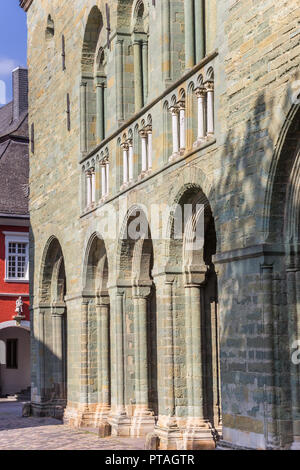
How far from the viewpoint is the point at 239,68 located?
10.9 metres

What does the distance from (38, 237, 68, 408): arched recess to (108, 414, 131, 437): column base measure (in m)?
5.45

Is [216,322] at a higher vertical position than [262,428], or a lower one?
higher

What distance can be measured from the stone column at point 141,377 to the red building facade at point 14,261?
1573 centimetres

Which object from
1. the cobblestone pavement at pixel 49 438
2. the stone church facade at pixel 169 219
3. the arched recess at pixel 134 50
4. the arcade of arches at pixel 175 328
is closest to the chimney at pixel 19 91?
the stone church facade at pixel 169 219

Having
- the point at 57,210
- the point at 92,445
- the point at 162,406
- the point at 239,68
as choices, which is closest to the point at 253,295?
the point at 239,68

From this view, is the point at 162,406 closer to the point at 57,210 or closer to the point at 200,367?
the point at 200,367

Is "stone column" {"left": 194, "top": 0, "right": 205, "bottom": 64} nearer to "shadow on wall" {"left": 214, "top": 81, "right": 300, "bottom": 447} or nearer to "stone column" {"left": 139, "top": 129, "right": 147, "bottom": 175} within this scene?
"stone column" {"left": 139, "top": 129, "right": 147, "bottom": 175}

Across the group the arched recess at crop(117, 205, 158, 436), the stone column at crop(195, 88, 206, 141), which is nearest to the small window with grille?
the arched recess at crop(117, 205, 158, 436)

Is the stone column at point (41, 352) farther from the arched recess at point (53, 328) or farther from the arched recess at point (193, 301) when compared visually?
the arched recess at point (193, 301)

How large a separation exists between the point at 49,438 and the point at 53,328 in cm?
501

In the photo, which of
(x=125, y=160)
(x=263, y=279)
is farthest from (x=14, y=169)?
(x=263, y=279)

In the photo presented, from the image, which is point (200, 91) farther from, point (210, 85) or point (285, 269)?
point (285, 269)
